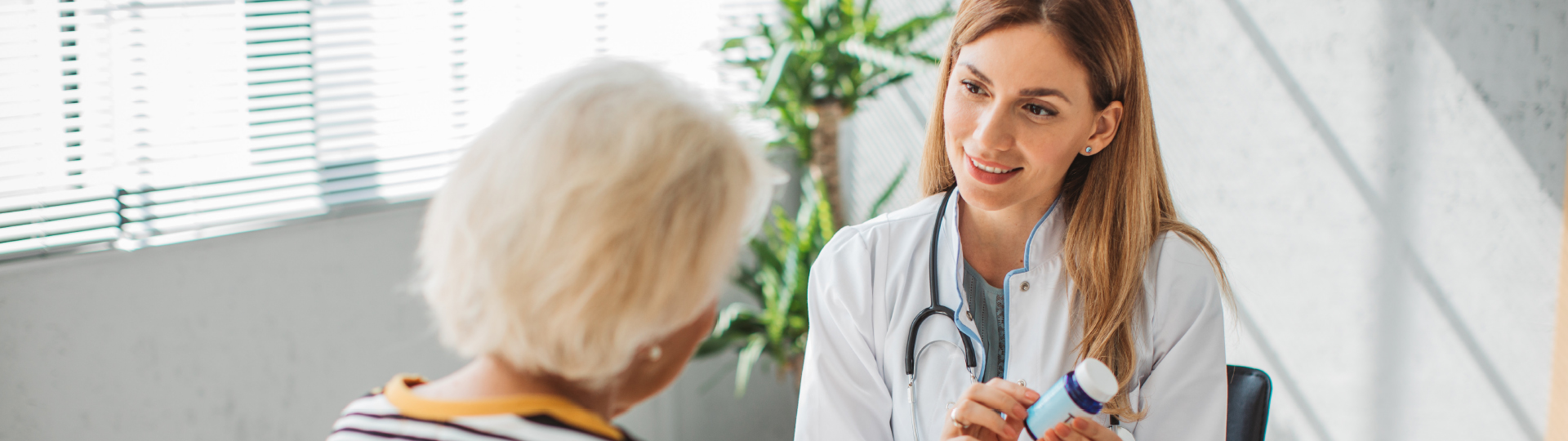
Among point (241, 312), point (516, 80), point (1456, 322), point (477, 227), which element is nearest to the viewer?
point (477, 227)

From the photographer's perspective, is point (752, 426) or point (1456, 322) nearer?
point (1456, 322)

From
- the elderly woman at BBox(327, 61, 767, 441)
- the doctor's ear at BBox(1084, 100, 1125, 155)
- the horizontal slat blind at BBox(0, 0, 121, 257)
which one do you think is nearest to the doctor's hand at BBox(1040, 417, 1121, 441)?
the doctor's ear at BBox(1084, 100, 1125, 155)

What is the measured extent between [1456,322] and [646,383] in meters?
1.82

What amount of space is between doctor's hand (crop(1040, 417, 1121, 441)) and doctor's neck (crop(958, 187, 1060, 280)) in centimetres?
34

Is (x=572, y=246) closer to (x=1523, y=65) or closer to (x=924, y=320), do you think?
(x=924, y=320)

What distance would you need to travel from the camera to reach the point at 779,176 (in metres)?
0.87

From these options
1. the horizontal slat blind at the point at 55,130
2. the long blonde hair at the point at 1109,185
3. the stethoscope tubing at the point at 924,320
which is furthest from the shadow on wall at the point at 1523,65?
the horizontal slat blind at the point at 55,130

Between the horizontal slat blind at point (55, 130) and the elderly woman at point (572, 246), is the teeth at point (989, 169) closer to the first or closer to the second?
the elderly woman at point (572, 246)

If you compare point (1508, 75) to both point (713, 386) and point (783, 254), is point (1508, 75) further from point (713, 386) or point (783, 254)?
point (713, 386)

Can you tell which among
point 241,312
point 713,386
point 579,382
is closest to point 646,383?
point 579,382

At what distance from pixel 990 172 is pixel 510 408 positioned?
2.64 feet

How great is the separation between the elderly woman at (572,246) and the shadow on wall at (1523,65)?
66.6 inches

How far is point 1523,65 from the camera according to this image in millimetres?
1686

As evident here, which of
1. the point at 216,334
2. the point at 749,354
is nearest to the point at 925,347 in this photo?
the point at 749,354
